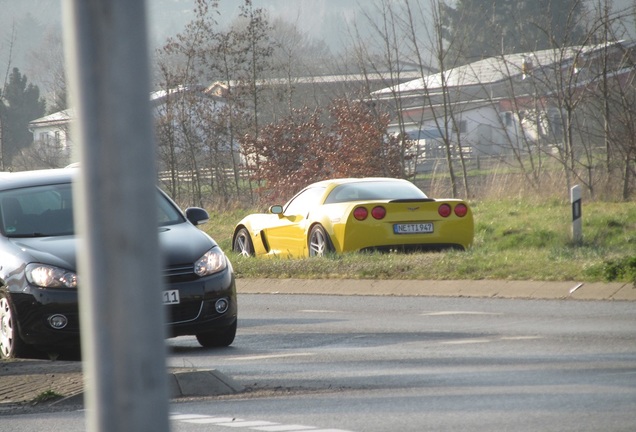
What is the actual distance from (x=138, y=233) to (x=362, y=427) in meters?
4.32

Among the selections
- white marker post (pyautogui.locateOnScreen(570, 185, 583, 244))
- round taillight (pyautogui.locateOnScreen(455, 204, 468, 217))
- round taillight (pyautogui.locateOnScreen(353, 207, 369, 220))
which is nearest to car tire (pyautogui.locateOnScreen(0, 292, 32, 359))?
round taillight (pyautogui.locateOnScreen(353, 207, 369, 220))

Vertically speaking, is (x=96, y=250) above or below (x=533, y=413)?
above

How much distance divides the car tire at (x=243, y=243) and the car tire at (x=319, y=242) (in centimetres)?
227

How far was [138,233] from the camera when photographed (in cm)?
218

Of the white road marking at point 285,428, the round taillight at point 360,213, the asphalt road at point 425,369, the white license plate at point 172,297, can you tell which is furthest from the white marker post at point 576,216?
the white road marking at point 285,428

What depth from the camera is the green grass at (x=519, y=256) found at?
14.4m

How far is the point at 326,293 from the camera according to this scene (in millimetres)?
16344

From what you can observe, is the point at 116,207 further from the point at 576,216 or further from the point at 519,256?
the point at 576,216

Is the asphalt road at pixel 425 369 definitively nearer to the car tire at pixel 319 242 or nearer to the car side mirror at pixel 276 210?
the car tire at pixel 319 242

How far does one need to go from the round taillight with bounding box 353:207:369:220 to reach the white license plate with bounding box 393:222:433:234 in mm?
530

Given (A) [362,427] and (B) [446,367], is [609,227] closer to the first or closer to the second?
(B) [446,367]

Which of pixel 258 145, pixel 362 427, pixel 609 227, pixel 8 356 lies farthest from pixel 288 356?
pixel 258 145

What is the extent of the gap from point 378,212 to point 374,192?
2.84ft

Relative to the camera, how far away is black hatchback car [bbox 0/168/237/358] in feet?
33.5
